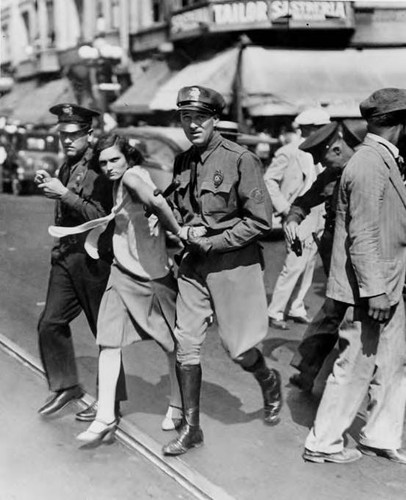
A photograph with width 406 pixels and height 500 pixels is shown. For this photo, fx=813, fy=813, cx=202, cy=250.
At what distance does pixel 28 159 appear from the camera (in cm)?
2378

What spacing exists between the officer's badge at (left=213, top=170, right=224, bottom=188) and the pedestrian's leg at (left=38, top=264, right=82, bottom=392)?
1.16 metres

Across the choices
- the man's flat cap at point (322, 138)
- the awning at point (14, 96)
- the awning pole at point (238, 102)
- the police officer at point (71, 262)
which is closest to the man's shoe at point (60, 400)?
the police officer at point (71, 262)

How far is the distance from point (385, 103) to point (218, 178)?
0.92 m

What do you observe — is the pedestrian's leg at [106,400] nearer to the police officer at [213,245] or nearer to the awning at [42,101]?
the police officer at [213,245]

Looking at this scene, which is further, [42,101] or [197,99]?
[42,101]

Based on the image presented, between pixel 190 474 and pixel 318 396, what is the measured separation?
160cm

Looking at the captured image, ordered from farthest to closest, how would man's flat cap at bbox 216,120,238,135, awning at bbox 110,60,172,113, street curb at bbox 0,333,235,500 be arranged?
awning at bbox 110,60,172,113 < man's flat cap at bbox 216,120,238,135 < street curb at bbox 0,333,235,500

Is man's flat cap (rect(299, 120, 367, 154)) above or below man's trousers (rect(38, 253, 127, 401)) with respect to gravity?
above

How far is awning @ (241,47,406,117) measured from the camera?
1844cm

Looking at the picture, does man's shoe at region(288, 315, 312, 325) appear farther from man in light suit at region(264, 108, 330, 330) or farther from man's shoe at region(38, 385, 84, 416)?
man's shoe at region(38, 385, 84, 416)

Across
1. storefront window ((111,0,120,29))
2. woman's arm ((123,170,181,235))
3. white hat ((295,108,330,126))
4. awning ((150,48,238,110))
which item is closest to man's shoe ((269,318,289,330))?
white hat ((295,108,330,126))

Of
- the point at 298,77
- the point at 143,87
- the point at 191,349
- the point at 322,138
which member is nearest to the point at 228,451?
the point at 191,349

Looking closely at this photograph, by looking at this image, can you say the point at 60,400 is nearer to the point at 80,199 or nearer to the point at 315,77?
the point at 80,199

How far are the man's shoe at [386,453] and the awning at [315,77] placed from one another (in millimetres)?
13841
